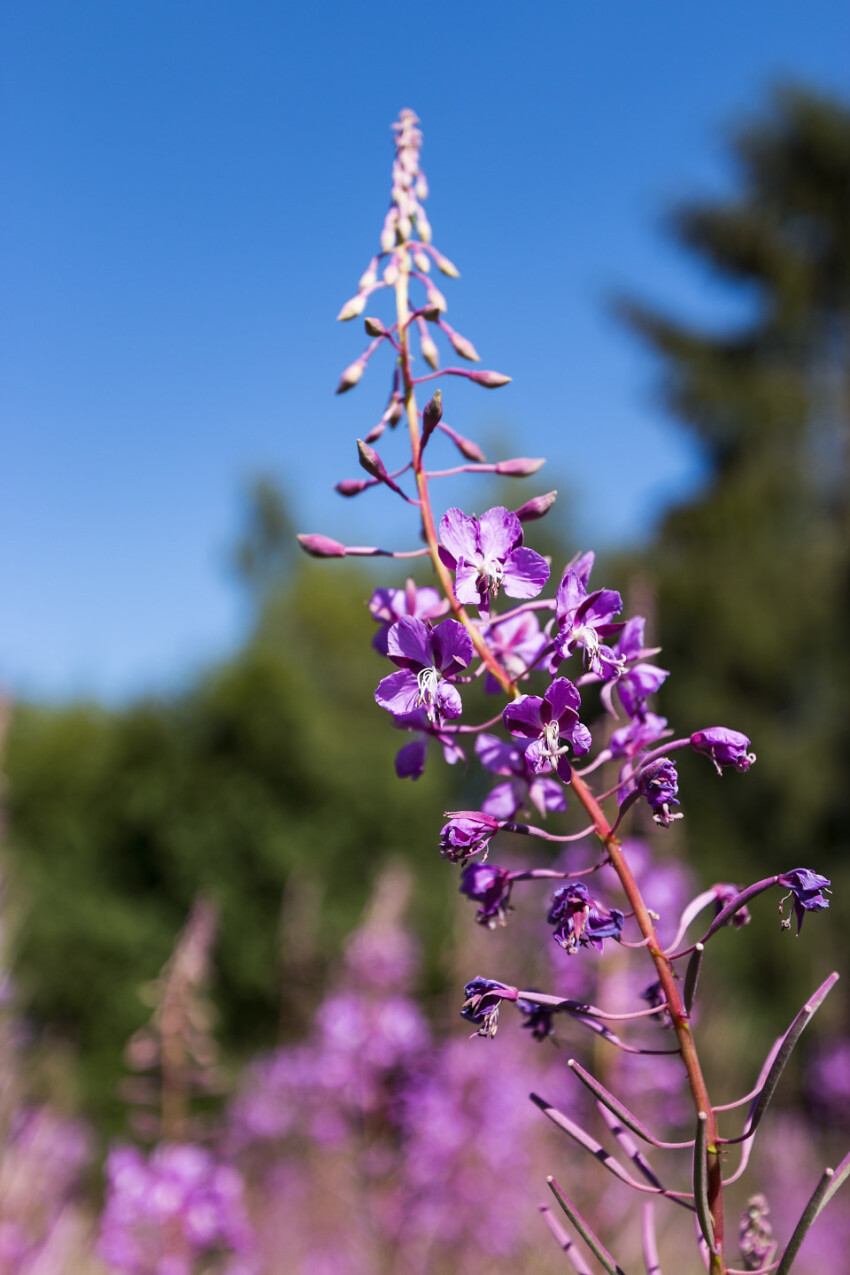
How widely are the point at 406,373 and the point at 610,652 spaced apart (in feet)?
1.32

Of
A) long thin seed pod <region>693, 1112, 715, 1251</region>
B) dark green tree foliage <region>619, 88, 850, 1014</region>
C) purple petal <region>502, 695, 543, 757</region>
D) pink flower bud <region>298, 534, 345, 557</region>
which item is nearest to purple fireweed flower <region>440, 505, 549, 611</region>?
purple petal <region>502, 695, 543, 757</region>

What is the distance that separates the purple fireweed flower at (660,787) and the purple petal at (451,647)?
19 cm

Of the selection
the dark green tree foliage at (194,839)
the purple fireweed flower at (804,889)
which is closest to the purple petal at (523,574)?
the purple fireweed flower at (804,889)

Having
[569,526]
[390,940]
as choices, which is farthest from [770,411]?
[390,940]

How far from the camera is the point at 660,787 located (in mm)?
902

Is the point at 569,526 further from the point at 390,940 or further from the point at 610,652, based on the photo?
the point at 610,652

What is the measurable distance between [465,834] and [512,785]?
20 centimetres

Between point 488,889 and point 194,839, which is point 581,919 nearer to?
point 488,889

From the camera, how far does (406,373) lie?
112 centimetres

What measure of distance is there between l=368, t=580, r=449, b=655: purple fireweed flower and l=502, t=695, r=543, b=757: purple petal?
23cm

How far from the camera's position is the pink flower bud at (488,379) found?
1.17 meters

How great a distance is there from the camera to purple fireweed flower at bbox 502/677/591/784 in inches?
34.2

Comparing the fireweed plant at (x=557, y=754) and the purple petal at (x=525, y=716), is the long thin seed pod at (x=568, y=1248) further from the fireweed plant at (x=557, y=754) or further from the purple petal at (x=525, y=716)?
the purple petal at (x=525, y=716)

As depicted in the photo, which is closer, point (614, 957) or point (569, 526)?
point (614, 957)
